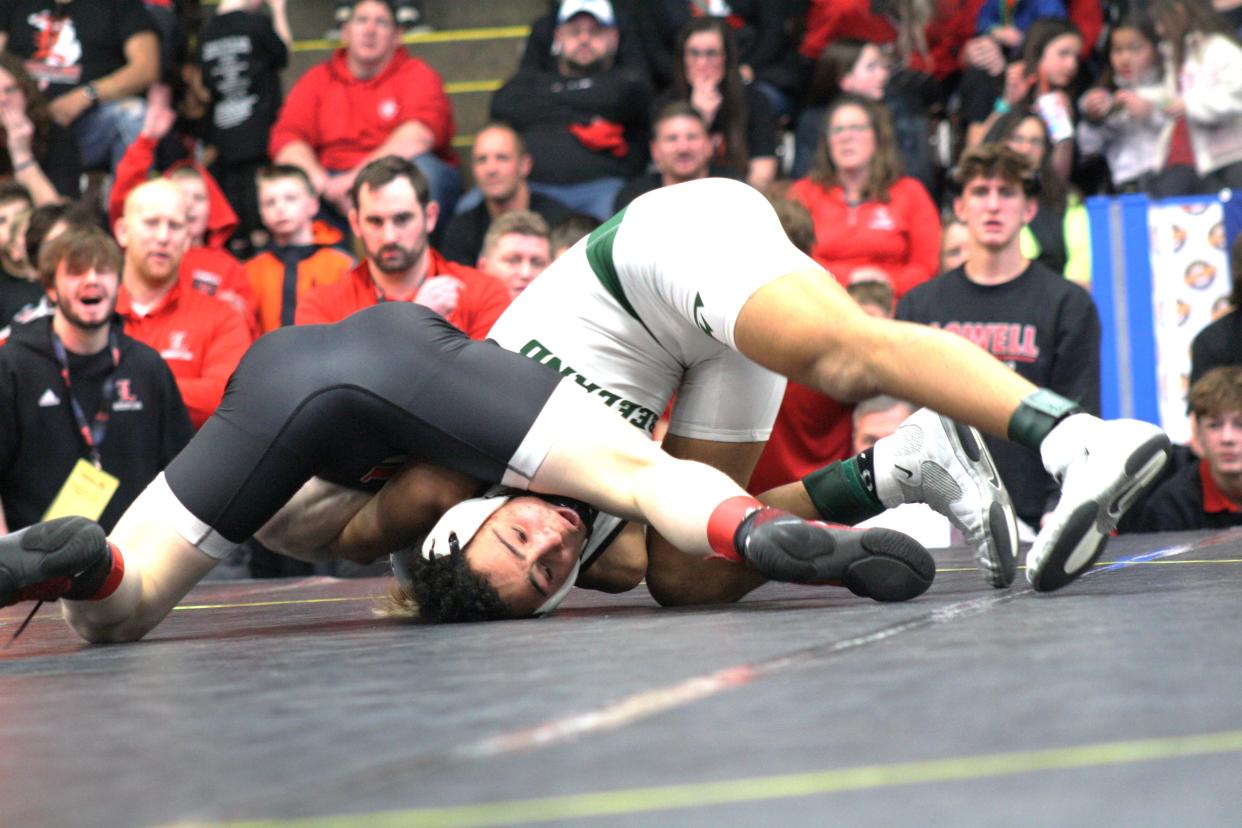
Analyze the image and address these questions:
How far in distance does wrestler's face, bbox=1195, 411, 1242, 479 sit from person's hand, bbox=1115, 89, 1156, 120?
1423 mm

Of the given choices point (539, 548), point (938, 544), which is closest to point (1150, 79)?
point (938, 544)

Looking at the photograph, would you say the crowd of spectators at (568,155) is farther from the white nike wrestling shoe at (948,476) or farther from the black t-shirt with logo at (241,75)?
the white nike wrestling shoe at (948,476)

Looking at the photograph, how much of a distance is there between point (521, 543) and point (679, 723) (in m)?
1.19

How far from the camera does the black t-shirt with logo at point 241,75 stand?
6613mm

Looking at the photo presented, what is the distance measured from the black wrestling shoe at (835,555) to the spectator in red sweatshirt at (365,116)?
4179 millimetres

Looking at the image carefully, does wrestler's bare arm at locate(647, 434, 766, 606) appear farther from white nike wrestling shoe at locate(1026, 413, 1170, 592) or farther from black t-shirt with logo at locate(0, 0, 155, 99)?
black t-shirt with logo at locate(0, 0, 155, 99)

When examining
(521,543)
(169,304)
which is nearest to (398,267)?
(169,304)

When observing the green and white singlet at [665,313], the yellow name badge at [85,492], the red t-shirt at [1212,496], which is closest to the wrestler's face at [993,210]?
the red t-shirt at [1212,496]

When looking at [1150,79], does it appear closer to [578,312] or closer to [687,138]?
[687,138]

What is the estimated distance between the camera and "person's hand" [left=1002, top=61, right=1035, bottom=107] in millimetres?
6051

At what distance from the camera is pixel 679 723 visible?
1.40m

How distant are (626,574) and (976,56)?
3.89 m

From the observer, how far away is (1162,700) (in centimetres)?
138

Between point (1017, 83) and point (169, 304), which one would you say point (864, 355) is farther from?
point (1017, 83)
